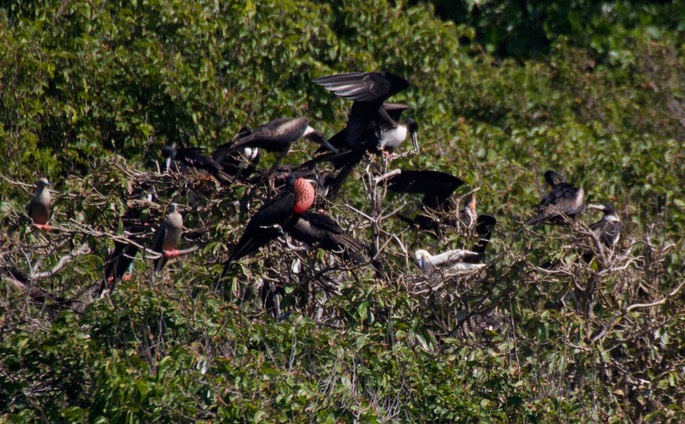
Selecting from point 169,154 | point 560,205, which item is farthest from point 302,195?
point 560,205

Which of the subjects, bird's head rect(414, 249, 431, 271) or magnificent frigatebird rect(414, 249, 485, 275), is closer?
magnificent frigatebird rect(414, 249, 485, 275)

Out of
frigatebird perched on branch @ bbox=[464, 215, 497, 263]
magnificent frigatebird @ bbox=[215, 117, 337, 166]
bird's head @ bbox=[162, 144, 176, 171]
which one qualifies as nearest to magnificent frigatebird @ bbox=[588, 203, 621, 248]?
frigatebird perched on branch @ bbox=[464, 215, 497, 263]

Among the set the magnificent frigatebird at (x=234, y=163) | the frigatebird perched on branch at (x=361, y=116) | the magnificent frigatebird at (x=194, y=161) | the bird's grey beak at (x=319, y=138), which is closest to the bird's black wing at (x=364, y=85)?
the frigatebird perched on branch at (x=361, y=116)

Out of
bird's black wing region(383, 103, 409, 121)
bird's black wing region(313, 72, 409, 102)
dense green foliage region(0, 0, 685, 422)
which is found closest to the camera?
dense green foliage region(0, 0, 685, 422)

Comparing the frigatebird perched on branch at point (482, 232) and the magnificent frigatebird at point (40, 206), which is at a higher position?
the magnificent frigatebird at point (40, 206)

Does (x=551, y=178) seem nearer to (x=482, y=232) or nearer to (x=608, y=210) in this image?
(x=608, y=210)

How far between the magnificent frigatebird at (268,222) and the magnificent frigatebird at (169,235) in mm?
296

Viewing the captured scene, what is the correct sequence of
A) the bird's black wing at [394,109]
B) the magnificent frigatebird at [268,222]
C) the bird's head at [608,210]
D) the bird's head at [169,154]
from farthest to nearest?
the bird's black wing at [394,109] < the bird's head at [608,210] < the bird's head at [169,154] < the magnificent frigatebird at [268,222]

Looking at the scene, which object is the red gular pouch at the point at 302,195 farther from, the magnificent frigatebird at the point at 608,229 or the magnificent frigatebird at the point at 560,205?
the magnificent frigatebird at the point at 608,229

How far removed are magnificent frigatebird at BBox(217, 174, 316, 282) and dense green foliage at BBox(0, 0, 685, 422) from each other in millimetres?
94

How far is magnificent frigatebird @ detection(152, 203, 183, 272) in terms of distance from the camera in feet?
18.6

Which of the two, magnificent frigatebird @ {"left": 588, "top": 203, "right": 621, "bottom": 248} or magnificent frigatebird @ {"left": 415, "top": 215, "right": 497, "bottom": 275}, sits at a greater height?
magnificent frigatebird @ {"left": 415, "top": 215, "right": 497, "bottom": 275}

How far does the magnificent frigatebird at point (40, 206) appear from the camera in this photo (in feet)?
19.7

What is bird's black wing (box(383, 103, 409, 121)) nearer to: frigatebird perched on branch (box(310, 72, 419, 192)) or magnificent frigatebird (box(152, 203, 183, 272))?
frigatebird perched on branch (box(310, 72, 419, 192))
